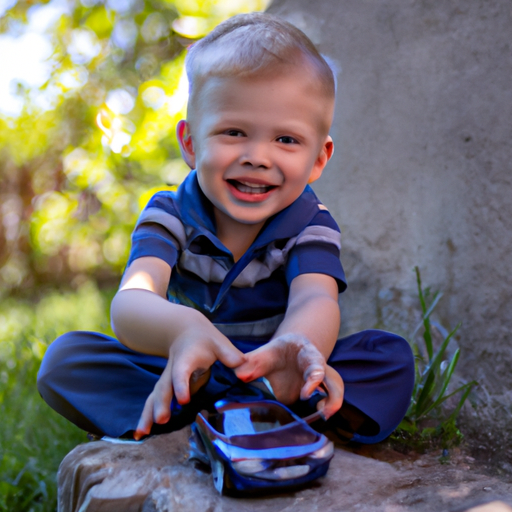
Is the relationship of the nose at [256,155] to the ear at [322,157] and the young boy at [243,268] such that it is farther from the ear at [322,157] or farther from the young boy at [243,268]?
the ear at [322,157]

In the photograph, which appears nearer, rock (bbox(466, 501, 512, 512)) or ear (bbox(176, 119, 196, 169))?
rock (bbox(466, 501, 512, 512))

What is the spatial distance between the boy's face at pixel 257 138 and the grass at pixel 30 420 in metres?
1.03

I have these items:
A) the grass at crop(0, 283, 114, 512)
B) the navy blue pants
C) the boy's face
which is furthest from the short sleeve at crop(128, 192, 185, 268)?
the grass at crop(0, 283, 114, 512)

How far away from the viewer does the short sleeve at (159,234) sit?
1671mm

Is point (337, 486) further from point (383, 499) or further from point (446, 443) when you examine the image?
point (446, 443)

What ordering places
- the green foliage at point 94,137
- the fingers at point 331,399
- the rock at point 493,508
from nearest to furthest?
1. the rock at point 493,508
2. the fingers at point 331,399
3. the green foliage at point 94,137

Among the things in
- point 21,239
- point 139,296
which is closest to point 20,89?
point 21,239

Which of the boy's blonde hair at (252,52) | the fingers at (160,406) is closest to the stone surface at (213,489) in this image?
the fingers at (160,406)

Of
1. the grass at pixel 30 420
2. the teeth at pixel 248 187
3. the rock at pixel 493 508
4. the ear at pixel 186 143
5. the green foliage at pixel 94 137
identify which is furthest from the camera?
the green foliage at pixel 94 137

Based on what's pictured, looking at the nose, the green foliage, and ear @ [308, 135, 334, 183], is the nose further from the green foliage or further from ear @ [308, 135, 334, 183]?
the green foliage

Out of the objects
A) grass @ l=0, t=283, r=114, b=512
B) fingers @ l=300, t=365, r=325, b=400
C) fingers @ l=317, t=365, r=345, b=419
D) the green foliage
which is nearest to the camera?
fingers @ l=300, t=365, r=325, b=400

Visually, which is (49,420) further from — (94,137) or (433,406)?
(94,137)

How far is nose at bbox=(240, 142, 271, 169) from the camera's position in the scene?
5.17 ft

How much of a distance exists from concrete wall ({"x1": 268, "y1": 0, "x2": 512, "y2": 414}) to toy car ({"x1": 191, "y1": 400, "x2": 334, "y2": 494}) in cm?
92
